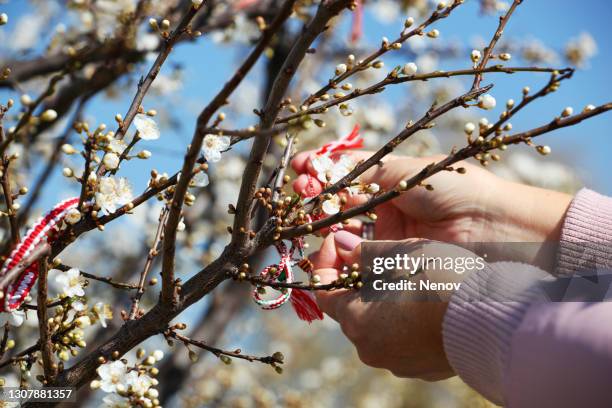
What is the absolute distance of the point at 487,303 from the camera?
1300 mm

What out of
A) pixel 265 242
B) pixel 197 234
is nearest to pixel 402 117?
pixel 197 234

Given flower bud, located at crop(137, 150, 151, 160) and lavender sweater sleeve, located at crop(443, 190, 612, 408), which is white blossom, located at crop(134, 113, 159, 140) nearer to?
flower bud, located at crop(137, 150, 151, 160)

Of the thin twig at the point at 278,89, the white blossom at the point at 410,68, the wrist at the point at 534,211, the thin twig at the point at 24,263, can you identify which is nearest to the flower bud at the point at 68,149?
the thin twig at the point at 24,263

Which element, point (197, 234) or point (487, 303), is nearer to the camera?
point (487, 303)

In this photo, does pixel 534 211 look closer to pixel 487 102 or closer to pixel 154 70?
pixel 487 102

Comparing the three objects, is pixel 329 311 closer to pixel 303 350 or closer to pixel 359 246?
pixel 359 246

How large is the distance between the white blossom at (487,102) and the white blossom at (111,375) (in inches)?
34.0

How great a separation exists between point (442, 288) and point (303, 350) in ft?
26.5

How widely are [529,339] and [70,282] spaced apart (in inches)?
36.5

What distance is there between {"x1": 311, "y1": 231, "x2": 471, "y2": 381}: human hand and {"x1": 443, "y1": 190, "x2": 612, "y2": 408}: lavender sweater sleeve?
0.28ft

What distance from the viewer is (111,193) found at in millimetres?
1141

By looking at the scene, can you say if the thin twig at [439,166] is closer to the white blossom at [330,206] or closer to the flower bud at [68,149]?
the white blossom at [330,206]

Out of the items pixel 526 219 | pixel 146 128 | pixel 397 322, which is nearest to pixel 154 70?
pixel 146 128

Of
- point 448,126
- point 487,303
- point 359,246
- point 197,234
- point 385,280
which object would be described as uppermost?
point 448,126
